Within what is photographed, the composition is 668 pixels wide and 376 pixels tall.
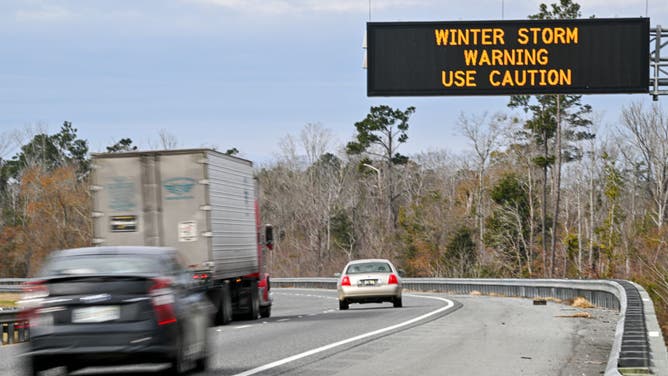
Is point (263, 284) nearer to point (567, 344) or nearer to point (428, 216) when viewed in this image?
point (567, 344)

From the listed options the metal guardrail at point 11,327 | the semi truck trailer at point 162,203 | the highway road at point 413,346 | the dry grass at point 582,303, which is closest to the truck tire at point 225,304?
the highway road at point 413,346

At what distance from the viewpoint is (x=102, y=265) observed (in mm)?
11367

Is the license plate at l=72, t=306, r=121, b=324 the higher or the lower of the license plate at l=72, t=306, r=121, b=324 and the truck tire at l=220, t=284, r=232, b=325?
the higher

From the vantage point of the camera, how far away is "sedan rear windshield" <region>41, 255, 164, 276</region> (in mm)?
11266

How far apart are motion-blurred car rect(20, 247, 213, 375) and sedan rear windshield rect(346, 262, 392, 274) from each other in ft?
56.2

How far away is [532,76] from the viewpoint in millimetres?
21500

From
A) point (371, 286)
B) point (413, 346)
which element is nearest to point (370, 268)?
point (371, 286)

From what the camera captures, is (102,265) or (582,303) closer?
(102,265)

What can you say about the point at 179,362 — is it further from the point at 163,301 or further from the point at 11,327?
the point at 11,327

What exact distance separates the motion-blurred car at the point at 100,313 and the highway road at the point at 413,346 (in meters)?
1.43

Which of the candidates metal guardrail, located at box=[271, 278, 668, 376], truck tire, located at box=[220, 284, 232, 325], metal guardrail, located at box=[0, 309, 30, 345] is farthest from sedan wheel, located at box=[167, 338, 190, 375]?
truck tire, located at box=[220, 284, 232, 325]

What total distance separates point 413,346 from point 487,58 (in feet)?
25.4

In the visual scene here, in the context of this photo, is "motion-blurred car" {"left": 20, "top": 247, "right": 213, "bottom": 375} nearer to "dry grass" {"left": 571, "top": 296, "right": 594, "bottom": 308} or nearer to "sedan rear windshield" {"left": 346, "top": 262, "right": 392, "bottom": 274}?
"sedan rear windshield" {"left": 346, "top": 262, "right": 392, "bottom": 274}

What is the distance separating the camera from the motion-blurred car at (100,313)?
1091 centimetres
